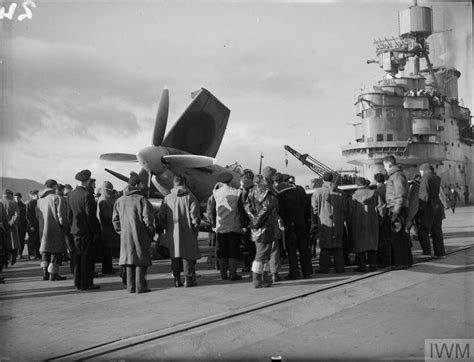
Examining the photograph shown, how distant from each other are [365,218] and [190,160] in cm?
460

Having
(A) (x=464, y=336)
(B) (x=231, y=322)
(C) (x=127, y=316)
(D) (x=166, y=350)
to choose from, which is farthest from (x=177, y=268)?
(A) (x=464, y=336)

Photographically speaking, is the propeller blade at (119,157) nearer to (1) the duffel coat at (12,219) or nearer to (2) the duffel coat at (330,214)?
(1) the duffel coat at (12,219)

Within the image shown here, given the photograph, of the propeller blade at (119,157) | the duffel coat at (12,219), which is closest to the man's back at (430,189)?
the propeller blade at (119,157)

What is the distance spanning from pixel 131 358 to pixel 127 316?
5.24 feet

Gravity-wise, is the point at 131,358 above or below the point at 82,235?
below

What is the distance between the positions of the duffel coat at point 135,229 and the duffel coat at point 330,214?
130 inches

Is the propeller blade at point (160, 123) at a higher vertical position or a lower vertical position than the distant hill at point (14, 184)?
higher

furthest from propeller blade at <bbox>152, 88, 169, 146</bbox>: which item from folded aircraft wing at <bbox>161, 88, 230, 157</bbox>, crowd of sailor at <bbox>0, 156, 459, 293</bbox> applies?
crowd of sailor at <bbox>0, 156, 459, 293</bbox>

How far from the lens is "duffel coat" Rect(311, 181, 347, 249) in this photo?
886 cm

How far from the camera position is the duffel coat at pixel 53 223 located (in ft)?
29.3

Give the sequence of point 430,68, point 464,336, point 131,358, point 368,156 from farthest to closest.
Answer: point 430,68
point 368,156
point 464,336
point 131,358

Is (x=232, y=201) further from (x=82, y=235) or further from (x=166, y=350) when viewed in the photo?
(x=166, y=350)

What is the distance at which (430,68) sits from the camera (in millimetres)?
56312

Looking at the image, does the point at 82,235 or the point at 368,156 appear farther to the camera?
the point at 368,156
